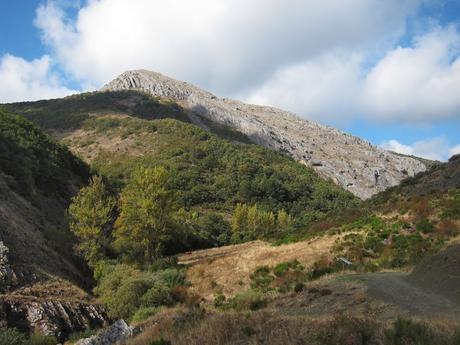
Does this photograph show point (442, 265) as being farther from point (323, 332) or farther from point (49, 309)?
point (49, 309)

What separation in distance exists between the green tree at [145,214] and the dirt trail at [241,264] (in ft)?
16.6

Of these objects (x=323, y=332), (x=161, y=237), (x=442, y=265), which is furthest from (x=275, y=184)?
(x=323, y=332)

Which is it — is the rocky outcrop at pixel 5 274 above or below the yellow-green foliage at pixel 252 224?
below

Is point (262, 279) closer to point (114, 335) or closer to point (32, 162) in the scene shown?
point (114, 335)

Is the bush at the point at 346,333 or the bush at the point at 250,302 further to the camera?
the bush at the point at 250,302

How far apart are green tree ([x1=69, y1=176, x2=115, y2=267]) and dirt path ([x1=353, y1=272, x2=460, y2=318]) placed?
25587mm

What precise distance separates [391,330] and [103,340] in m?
12.2

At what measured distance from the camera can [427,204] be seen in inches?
1447

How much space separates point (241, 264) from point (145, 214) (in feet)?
32.4

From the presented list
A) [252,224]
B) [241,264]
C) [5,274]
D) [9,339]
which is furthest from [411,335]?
[252,224]

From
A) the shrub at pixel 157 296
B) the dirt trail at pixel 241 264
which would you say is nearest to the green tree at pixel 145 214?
the dirt trail at pixel 241 264

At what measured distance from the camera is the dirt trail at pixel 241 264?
33406mm

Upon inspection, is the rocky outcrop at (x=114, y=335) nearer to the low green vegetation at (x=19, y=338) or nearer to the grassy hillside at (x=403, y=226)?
the low green vegetation at (x=19, y=338)

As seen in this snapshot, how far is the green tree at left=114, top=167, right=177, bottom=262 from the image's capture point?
4031 centimetres
